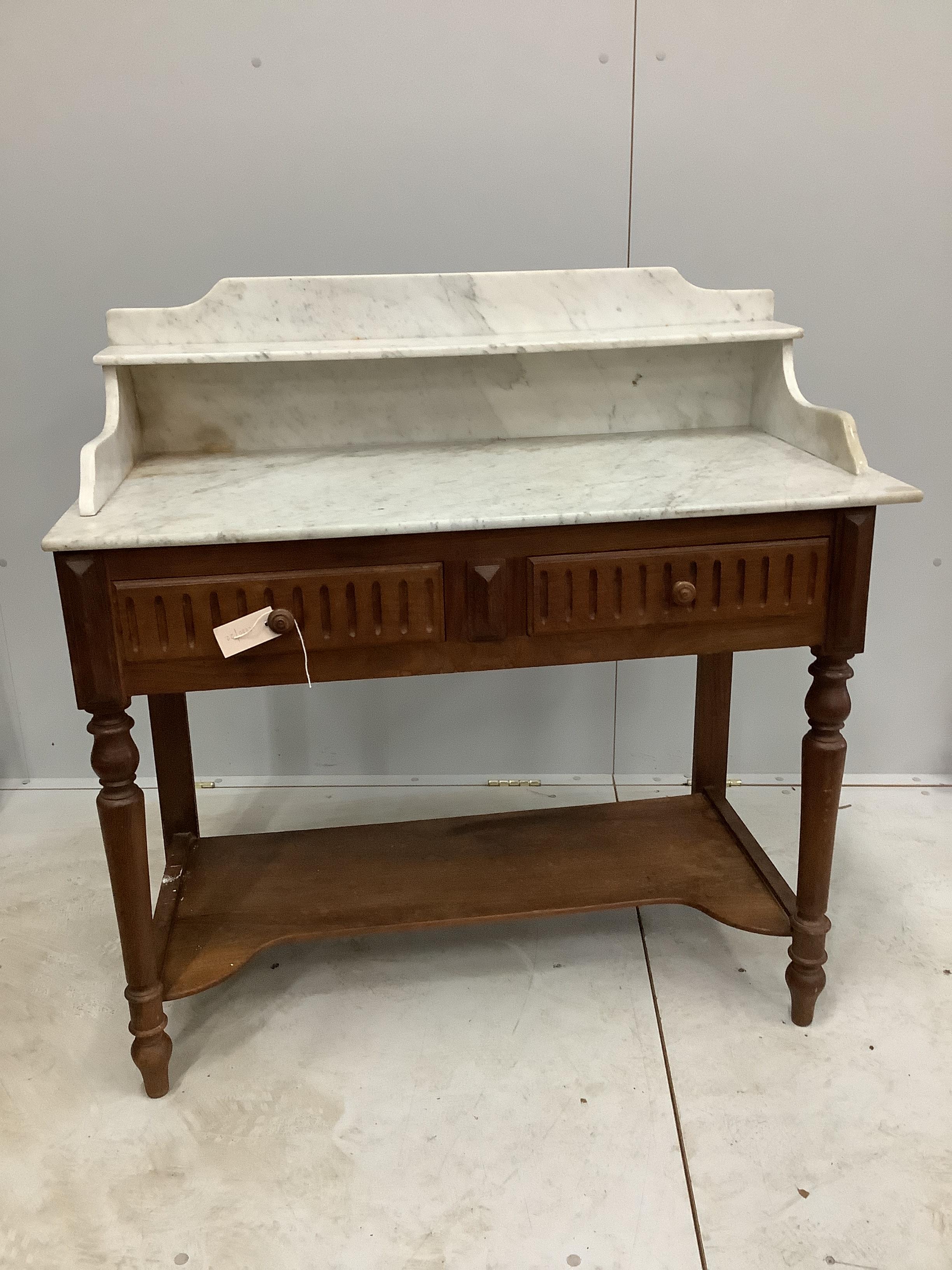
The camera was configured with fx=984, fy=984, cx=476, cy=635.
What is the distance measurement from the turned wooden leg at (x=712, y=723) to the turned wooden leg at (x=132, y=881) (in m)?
1.17

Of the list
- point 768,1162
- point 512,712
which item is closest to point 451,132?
point 512,712

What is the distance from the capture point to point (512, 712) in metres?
2.47

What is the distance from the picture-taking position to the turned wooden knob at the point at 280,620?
1.41 metres

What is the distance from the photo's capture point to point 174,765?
201cm

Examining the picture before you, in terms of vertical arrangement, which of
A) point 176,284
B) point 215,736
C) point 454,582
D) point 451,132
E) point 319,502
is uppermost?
point 451,132

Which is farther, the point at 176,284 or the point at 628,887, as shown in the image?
the point at 176,284

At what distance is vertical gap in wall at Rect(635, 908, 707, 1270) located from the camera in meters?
1.39

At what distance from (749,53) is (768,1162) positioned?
81.1 inches

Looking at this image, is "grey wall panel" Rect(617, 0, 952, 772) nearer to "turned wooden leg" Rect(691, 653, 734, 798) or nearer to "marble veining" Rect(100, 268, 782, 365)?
"marble veining" Rect(100, 268, 782, 365)

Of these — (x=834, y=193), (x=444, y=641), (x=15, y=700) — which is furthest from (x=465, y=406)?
(x=15, y=700)

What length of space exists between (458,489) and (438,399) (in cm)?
39

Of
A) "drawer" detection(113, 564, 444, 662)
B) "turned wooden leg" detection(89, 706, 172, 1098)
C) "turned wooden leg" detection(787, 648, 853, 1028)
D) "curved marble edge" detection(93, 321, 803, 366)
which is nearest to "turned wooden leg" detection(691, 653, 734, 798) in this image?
"turned wooden leg" detection(787, 648, 853, 1028)

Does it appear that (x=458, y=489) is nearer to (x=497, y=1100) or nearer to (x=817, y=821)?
(x=817, y=821)

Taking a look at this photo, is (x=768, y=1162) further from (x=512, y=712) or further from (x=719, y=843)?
(x=512, y=712)
